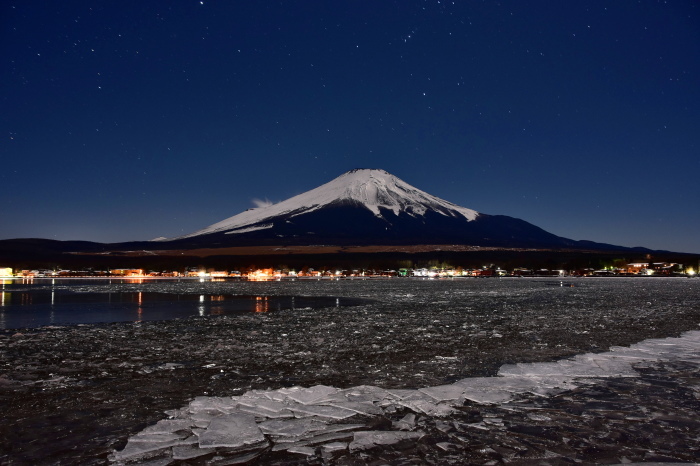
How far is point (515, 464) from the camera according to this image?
5.16 m

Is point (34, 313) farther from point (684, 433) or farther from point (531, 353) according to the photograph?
point (684, 433)

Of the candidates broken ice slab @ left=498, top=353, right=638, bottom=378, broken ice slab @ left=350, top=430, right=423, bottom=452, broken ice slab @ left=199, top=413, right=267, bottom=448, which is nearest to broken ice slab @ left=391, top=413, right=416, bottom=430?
broken ice slab @ left=350, top=430, right=423, bottom=452

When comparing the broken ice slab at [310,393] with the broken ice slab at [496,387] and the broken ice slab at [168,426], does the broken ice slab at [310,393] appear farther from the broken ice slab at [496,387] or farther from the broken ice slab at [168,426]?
the broken ice slab at [496,387]

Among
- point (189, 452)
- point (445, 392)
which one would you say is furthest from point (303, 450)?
point (445, 392)

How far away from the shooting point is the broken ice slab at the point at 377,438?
18.7 feet

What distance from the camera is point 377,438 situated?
5914 mm

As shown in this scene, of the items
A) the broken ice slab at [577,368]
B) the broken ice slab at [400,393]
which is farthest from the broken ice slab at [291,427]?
the broken ice slab at [577,368]

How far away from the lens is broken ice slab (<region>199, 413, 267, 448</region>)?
5727 millimetres

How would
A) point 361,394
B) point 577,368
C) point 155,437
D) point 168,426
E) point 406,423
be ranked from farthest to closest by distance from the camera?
point 577,368
point 361,394
point 406,423
point 168,426
point 155,437

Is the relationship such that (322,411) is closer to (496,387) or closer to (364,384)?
(364,384)

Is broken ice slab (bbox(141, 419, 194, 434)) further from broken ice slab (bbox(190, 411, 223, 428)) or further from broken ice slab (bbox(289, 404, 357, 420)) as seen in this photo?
broken ice slab (bbox(289, 404, 357, 420))

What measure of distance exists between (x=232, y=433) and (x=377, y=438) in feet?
5.91

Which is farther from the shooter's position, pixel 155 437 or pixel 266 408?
pixel 266 408

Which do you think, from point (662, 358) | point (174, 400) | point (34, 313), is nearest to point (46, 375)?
point (174, 400)
